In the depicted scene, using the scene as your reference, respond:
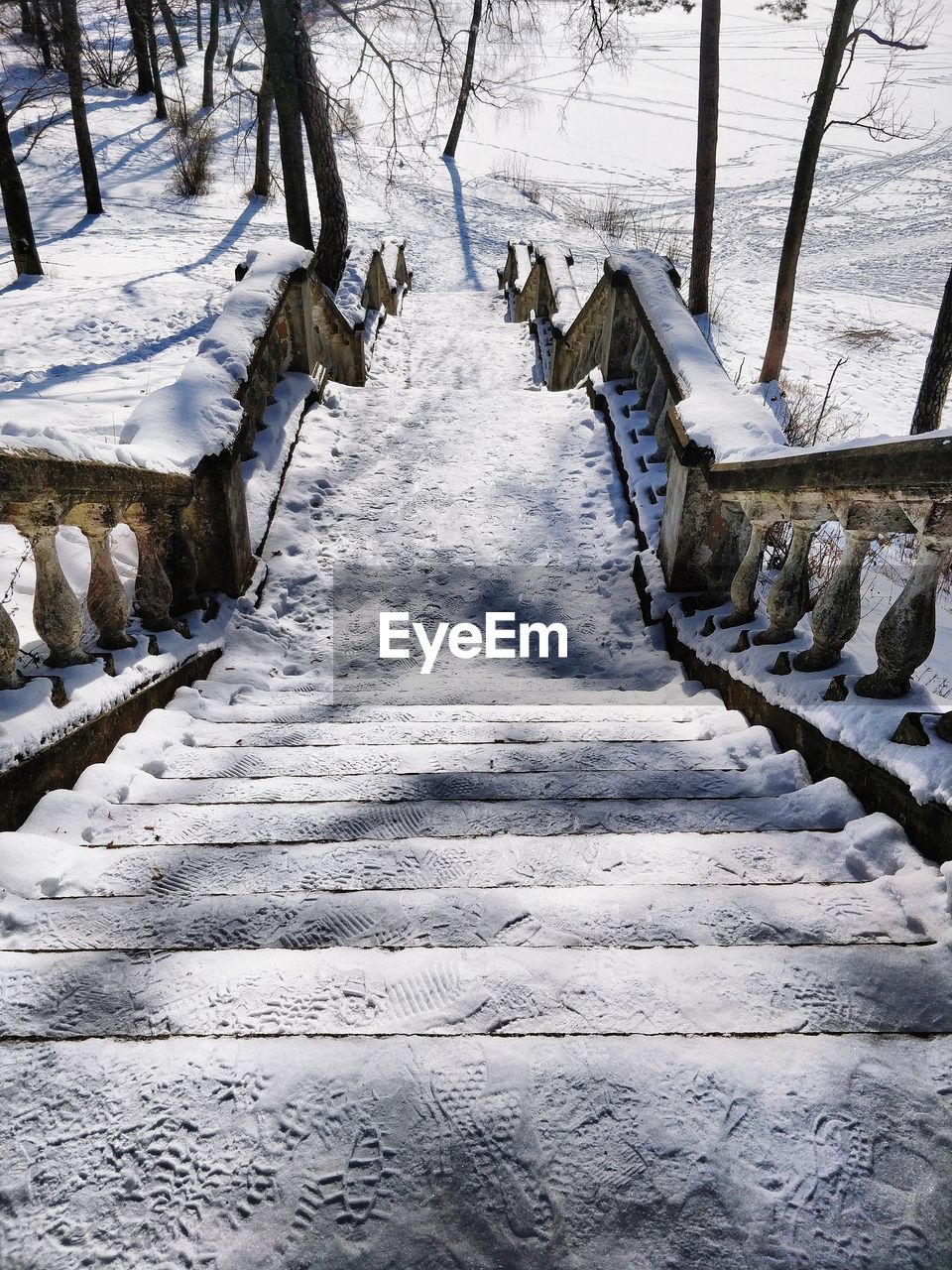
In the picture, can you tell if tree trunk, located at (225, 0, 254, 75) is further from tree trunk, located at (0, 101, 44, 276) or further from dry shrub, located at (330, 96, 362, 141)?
tree trunk, located at (0, 101, 44, 276)

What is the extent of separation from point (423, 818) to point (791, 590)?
5.36ft

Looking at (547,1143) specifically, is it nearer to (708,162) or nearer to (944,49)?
(708,162)

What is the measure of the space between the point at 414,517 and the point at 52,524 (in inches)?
122

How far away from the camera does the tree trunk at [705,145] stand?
38.7 feet

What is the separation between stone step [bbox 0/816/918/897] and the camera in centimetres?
187

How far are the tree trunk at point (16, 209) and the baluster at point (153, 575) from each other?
1046cm

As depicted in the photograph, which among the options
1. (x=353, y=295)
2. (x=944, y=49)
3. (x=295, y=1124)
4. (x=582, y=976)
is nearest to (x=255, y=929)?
(x=295, y=1124)

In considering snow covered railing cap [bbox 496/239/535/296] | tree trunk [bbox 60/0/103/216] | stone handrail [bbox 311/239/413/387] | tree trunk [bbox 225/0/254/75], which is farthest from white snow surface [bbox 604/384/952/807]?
tree trunk [bbox 60/0/103/216]

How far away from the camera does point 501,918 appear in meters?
1.66

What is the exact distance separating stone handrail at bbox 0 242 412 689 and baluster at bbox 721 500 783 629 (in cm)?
234

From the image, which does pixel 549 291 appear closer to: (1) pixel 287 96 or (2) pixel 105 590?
(1) pixel 287 96

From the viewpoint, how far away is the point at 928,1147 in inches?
45.1

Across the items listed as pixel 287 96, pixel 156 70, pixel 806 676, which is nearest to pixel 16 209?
pixel 287 96

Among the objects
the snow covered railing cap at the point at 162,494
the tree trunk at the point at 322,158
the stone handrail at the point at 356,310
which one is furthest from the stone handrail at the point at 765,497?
the tree trunk at the point at 322,158
